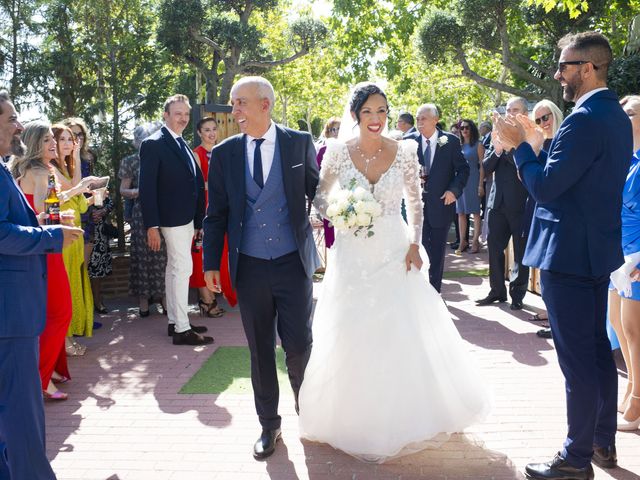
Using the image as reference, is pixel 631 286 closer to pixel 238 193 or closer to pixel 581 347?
pixel 581 347

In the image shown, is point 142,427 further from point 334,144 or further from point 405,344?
point 334,144

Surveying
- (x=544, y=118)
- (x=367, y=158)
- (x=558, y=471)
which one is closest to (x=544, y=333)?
(x=544, y=118)

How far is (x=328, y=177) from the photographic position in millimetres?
4535

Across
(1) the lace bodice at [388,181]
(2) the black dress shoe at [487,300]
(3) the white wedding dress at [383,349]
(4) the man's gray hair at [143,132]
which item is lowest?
(2) the black dress shoe at [487,300]

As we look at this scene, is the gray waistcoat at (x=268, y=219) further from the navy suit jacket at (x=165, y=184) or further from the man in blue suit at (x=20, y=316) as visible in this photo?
the navy suit jacket at (x=165, y=184)

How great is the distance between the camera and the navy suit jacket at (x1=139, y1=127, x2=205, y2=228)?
6371mm

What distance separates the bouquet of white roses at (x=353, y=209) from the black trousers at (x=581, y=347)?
45.9 inches

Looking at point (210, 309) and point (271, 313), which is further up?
point (271, 313)

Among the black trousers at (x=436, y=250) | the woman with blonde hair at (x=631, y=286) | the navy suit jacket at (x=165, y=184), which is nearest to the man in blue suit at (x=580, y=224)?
the woman with blonde hair at (x=631, y=286)

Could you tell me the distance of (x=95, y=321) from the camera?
7805 mm

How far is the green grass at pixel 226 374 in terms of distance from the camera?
213 inches

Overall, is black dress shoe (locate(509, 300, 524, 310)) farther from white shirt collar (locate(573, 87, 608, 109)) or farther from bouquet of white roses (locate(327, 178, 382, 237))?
white shirt collar (locate(573, 87, 608, 109))

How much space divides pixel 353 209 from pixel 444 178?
416 cm

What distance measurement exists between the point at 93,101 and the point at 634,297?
29.5 ft
